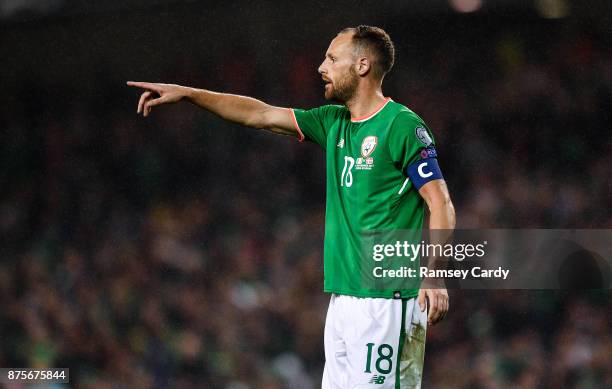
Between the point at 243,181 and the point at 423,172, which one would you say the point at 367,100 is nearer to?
the point at 423,172

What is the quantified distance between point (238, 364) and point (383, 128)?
5103 mm

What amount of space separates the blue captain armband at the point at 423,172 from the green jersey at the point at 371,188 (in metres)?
0.03

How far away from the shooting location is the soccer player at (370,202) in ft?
13.4

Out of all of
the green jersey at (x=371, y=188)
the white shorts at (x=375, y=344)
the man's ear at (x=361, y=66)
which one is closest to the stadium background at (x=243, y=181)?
the white shorts at (x=375, y=344)

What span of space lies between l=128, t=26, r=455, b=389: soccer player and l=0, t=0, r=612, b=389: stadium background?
4.17 meters

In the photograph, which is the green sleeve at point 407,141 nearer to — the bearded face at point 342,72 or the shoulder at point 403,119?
the shoulder at point 403,119

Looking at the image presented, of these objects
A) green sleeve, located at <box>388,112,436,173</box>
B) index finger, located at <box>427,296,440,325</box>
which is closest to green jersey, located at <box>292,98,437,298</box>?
green sleeve, located at <box>388,112,436,173</box>

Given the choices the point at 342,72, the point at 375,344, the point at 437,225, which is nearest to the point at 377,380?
the point at 375,344

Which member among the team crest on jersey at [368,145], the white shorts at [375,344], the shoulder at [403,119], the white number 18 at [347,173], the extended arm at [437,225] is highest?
the shoulder at [403,119]

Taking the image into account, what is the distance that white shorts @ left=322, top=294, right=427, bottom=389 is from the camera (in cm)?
410

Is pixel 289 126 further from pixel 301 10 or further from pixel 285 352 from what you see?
pixel 301 10

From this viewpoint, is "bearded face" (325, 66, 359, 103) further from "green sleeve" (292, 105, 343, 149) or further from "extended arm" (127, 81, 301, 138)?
"extended arm" (127, 81, 301, 138)

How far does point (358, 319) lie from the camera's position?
4.15 m

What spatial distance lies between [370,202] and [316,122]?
0.56m
